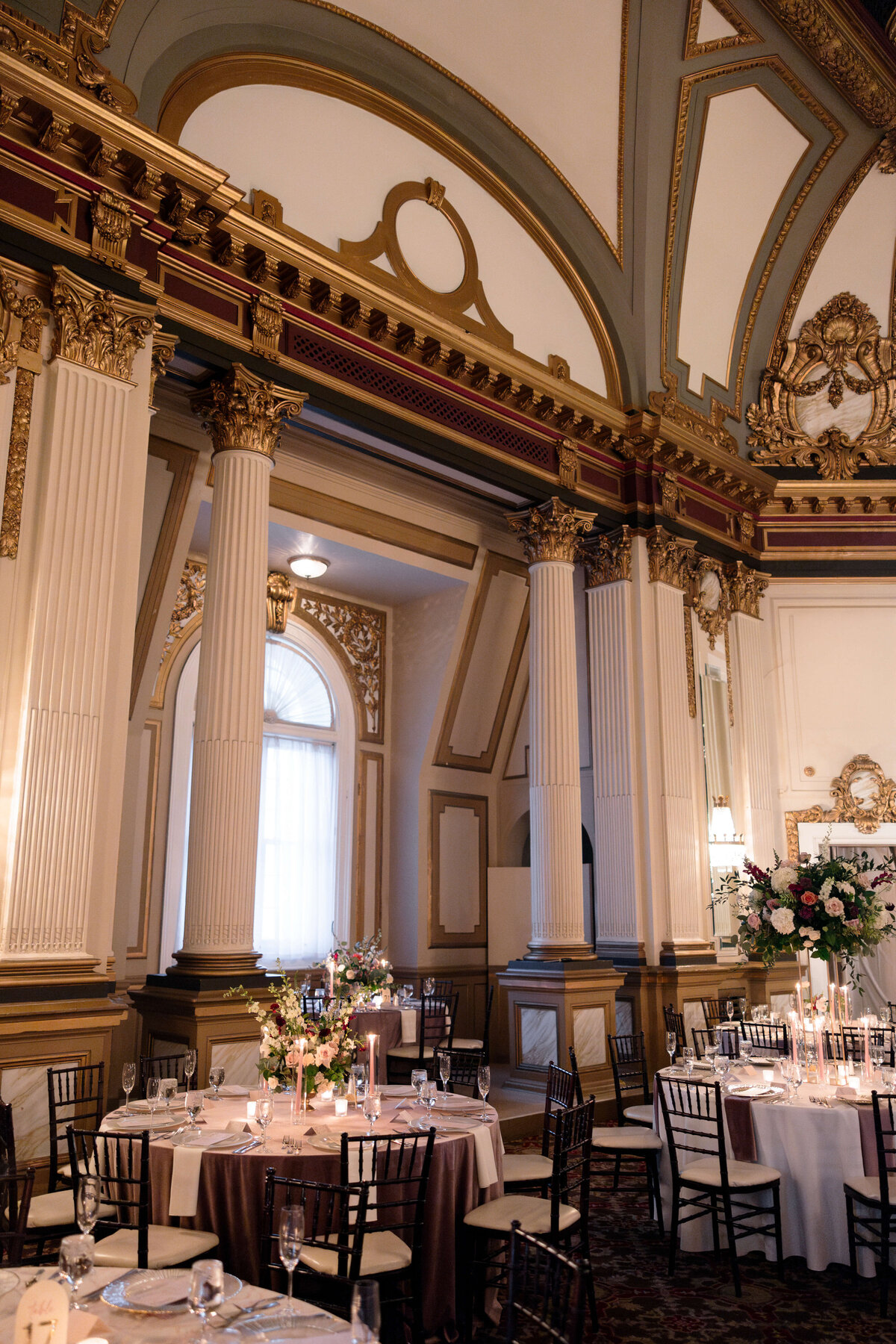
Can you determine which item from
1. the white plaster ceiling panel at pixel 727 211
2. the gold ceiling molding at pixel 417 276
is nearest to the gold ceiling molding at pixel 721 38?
the white plaster ceiling panel at pixel 727 211

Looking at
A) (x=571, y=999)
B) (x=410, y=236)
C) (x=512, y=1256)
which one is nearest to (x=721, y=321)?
(x=410, y=236)

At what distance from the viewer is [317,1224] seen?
3139 millimetres

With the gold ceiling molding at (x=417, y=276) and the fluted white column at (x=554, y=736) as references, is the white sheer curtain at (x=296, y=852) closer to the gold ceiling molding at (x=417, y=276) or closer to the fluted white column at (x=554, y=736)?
the fluted white column at (x=554, y=736)

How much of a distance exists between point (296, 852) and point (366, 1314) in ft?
27.8

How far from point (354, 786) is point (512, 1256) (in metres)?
8.39

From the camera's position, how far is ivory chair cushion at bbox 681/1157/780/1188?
4754mm

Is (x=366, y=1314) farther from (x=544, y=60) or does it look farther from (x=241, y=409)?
(x=544, y=60)

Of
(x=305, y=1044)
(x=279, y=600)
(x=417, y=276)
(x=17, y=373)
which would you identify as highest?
(x=417, y=276)

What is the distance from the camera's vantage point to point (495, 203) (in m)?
9.02

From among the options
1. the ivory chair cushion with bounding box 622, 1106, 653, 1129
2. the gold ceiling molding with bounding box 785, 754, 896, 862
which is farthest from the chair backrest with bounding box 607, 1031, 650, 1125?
the gold ceiling molding with bounding box 785, 754, 896, 862

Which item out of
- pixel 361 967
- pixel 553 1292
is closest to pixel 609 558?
pixel 361 967

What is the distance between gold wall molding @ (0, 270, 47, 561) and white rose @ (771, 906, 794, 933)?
493 cm

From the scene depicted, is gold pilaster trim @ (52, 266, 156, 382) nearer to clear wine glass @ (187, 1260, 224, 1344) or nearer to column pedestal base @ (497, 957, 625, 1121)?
clear wine glass @ (187, 1260, 224, 1344)

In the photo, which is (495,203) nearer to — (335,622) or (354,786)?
(335,622)
